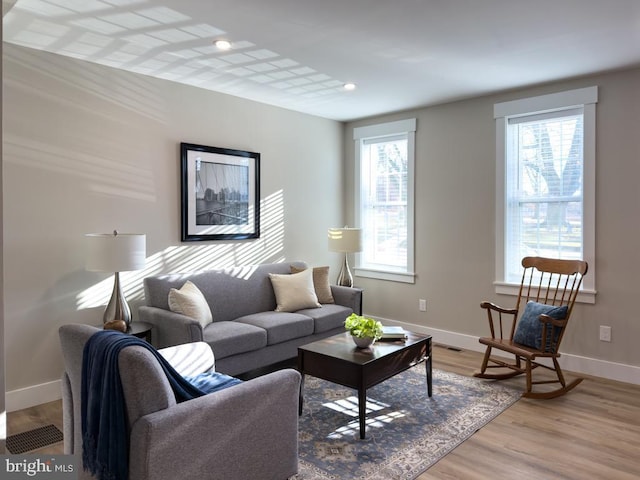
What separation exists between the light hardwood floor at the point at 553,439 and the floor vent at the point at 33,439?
8cm

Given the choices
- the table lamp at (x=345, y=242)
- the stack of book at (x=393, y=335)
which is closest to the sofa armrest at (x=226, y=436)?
the stack of book at (x=393, y=335)

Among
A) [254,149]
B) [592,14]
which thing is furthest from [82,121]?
[592,14]

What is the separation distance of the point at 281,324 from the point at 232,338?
1.72ft

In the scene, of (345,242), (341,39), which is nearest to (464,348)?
(345,242)

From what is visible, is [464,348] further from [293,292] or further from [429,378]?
[293,292]

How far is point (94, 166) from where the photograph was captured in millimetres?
3703

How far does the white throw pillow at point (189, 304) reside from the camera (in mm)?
3654

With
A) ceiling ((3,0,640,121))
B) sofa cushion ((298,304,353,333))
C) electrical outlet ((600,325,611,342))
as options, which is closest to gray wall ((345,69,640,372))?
electrical outlet ((600,325,611,342))

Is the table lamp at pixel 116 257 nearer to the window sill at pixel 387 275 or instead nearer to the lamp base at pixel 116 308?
the lamp base at pixel 116 308

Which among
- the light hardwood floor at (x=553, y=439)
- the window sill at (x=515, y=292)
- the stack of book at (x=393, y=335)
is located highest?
the window sill at (x=515, y=292)

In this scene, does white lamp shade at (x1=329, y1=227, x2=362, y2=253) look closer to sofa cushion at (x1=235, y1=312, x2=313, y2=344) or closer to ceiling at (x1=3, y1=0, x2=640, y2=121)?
sofa cushion at (x1=235, y1=312, x2=313, y2=344)

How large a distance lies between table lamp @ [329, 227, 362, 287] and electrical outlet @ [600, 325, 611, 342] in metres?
2.35

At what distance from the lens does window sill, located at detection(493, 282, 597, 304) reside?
13.2 ft

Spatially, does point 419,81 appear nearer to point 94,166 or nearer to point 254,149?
point 254,149
